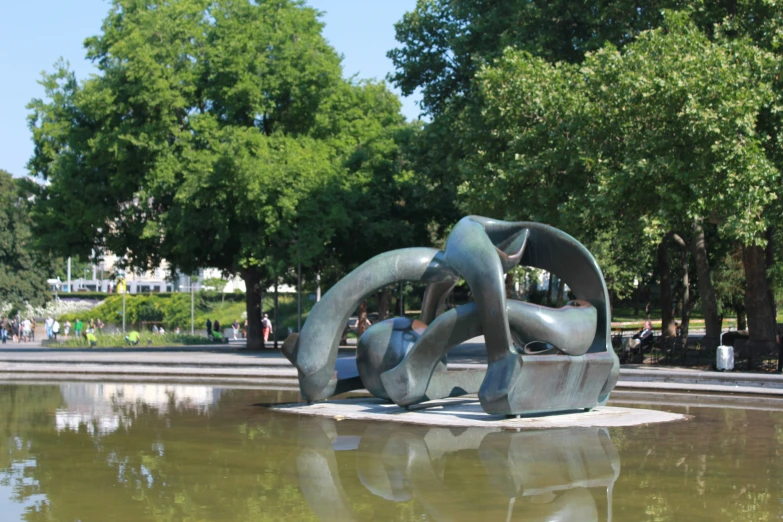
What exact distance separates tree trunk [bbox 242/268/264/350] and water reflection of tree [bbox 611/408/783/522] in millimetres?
22874

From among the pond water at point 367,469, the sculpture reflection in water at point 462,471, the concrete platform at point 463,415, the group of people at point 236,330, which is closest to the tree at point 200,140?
the group of people at point 236,330

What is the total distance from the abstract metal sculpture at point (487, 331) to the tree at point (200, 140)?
16.0 meters

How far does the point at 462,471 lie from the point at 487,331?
12.6 ft

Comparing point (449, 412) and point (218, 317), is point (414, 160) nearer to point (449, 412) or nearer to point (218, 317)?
point (449, 412)

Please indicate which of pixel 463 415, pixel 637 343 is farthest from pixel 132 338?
pixel 463 415

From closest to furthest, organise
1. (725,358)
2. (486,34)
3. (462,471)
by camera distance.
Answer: (462,471) → (725,358) → (486,34)

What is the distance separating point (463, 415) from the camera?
623 inches

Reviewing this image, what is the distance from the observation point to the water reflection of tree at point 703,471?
30.0 ft

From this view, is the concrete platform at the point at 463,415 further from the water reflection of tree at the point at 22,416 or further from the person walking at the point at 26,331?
the person walking at the point at 26,331

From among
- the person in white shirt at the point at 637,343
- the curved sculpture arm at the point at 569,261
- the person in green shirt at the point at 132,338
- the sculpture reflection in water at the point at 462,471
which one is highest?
the curved sculpture arm at the point at 569,261

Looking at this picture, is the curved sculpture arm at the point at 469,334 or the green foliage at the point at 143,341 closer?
the curved sculpture arm at the point at 469,334

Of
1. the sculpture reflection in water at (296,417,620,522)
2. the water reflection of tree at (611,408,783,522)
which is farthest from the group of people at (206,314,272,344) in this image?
the water reflection of tree at (611,408,783,522)

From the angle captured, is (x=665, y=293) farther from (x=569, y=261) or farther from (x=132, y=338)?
(x=132, y=338)

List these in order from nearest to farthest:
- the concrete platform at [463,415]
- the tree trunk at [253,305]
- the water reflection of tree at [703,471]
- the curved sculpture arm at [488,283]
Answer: the water reflection of tree at [703,471], the curved sculpture arm at [488,283], the concrete platform at [463,415], the tree trunk at [253,305]
